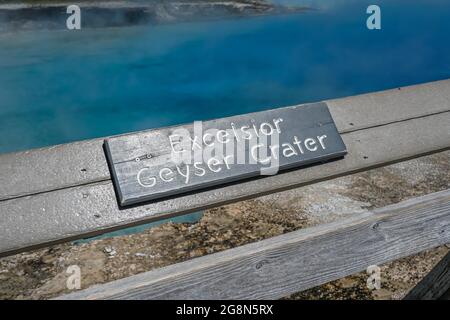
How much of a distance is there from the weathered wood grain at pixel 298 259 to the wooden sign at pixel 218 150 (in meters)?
0.96

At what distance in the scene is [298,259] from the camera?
1287mm

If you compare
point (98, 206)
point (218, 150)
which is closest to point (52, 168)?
point (98, 206)

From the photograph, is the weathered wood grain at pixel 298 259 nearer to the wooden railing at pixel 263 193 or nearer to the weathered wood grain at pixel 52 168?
the wooden railing at pixel 263 193

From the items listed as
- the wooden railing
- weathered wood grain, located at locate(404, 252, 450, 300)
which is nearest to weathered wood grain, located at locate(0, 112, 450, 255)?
the wooden railing

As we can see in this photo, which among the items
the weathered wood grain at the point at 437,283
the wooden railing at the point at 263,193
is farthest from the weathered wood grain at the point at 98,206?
the weathered wood grain at the point at 437,283

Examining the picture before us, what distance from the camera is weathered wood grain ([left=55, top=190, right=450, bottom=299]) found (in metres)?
1.12

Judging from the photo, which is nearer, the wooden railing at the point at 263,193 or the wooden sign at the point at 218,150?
the wooden railing at the point at 263,193

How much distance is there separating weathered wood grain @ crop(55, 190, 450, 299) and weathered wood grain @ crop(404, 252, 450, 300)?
0.08 m

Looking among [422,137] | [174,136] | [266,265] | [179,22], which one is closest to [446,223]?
[266,265]

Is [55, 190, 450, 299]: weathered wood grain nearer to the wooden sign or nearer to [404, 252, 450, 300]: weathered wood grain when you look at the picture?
[404, 252, 450, 300]: weathered wood grain

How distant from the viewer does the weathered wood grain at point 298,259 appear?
1.12 metres

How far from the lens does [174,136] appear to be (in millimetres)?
2289
